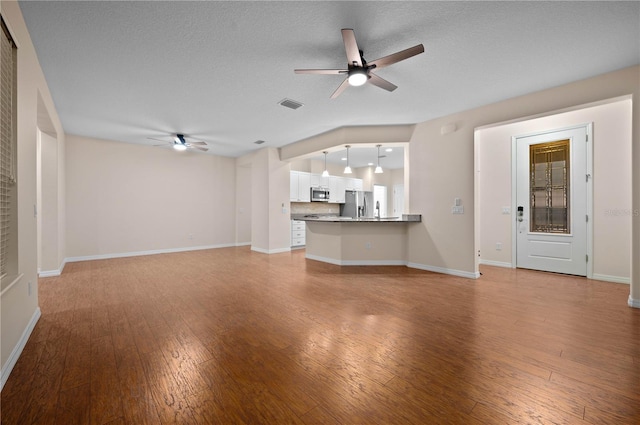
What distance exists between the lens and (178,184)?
7285mm

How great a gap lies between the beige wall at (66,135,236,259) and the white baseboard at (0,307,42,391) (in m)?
4.13

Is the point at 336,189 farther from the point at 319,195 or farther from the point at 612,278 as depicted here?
the point at 612,278

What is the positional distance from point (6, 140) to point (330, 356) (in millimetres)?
2972

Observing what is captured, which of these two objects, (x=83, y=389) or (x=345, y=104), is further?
(x=345, y=104)

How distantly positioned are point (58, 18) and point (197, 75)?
1.20 metres

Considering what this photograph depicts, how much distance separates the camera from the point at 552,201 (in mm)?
4648

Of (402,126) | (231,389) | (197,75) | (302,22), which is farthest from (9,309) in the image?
(402,126)

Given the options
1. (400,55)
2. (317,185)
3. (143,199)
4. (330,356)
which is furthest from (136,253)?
(400,55)

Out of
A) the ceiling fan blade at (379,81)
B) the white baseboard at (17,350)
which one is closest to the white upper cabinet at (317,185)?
the ceiling fan blade at (379,81)

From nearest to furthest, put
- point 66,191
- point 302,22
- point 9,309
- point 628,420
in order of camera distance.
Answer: point 628,420 → point 9,309 → point 302,22 → point 66,191

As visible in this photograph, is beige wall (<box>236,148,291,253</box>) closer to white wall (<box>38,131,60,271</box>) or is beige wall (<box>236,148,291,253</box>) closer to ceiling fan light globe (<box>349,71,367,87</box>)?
white wall (<box>38,131,60,271</box>)

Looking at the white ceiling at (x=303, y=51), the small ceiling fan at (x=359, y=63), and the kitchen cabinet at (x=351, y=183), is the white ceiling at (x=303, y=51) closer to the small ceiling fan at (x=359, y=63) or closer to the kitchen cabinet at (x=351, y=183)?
the small ceiling fan at (x=359, y=63)

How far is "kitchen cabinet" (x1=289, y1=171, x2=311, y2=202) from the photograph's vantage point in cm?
781

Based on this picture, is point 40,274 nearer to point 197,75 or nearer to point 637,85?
point 197,75
